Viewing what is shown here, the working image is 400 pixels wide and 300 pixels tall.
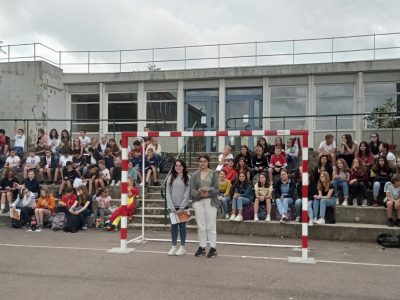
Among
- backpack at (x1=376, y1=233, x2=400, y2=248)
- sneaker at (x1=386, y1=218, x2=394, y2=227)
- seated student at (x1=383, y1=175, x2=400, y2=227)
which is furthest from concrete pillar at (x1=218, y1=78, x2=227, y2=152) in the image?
backpack at (x1=376, y1=233, x2=400, y2=248)

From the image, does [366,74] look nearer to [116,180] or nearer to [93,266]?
[116,180]

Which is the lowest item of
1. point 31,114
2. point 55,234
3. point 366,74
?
point 55,234

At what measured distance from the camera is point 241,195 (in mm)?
11977

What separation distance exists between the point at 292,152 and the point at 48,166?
812cm

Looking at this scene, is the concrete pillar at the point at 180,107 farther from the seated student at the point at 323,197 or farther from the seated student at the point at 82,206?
the seated student at the point at 323,197

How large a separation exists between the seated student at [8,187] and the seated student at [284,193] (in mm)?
8002

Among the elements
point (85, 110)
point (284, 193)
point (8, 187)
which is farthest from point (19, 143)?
point (284, 193)

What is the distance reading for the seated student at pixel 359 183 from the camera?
1191 centimetres

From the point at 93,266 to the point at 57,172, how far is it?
7.82 meters

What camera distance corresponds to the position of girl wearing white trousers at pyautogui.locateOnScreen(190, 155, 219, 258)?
886cm

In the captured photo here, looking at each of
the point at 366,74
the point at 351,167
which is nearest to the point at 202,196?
the point at 351,167

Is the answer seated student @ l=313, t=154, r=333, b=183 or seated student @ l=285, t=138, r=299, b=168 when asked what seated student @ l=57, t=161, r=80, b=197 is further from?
seated student @ l=313, t=154, r=333, b=183

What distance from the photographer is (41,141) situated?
17.0 m

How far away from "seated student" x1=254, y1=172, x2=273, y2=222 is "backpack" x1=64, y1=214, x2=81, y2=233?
15.6ft
